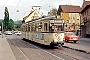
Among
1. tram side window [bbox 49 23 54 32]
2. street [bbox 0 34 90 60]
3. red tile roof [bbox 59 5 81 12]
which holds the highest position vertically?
red tile roof [bbox 59 5 81 12]

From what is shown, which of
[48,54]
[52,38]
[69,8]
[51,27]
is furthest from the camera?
[69,8]

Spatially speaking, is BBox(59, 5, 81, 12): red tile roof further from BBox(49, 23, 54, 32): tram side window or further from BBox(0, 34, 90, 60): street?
BBox(0, 34, 90, 60): street

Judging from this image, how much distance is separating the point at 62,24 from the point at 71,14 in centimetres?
6506

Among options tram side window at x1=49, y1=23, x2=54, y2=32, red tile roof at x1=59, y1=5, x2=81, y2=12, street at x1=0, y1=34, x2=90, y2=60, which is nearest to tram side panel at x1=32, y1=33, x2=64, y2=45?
tram side window at x1=49, y1=23, x2=54, y2=32

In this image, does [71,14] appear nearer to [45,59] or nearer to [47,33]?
[47,33]

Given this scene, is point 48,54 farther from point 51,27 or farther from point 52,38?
point 51,27

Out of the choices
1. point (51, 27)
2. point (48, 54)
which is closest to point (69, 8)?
point (51, 27)

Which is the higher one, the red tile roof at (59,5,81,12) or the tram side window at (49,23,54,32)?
the red tile roof at (59,5,81,12)

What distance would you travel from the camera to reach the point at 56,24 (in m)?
24.4

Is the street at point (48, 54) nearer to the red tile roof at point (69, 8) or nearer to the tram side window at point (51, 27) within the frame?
the tram side window at point (51, 27)

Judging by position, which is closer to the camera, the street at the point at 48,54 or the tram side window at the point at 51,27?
the street at the point at 48,54

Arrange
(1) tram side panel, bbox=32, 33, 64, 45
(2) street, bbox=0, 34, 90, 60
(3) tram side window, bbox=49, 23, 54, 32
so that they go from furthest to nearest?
1. (3) tram side window, bbox=49, 23, 54, 32
2. (1) tram side panel, bbox=32, 33, 64, 45
3. (2) street, bbox=0, 34, 90, 60

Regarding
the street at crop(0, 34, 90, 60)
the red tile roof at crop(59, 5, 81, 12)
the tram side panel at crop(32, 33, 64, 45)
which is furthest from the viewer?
the red tile roof at crop(59, 5, 81, 12)

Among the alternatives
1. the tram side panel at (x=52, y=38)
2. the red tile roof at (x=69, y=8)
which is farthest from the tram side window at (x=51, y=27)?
the red tile roof at (x=69, y=8)
